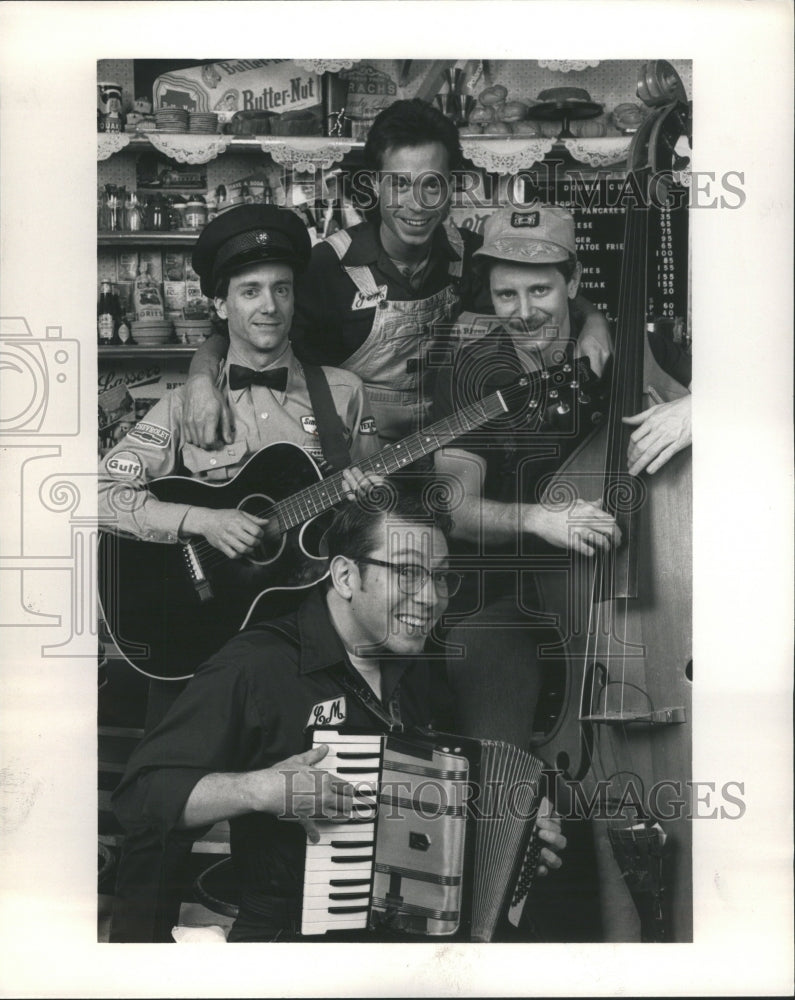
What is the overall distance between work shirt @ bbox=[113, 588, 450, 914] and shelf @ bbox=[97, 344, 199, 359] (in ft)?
2.66

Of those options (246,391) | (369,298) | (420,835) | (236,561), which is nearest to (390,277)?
(369,298)

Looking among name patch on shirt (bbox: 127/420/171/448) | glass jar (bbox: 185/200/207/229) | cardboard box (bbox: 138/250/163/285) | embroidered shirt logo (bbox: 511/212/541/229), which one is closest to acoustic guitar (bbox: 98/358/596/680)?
name patch on shirt (bbox: 127/420/171/448)

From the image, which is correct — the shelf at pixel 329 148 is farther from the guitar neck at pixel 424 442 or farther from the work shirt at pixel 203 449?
the guitar neck at pixel 424 442

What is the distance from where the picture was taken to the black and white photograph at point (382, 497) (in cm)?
316

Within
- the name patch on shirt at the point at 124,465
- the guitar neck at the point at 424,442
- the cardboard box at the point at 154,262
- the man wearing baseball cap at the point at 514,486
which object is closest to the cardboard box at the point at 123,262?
the cardboard box at the point at 154,262

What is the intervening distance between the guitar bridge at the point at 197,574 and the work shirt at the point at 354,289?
2.16 ft

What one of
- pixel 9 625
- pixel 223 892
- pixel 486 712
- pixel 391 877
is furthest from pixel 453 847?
pixel 9 625

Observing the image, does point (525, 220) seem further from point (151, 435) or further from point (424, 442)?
point (151, 435)

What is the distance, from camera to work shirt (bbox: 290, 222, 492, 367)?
10.5 feet

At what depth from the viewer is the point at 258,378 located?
319 centimetres

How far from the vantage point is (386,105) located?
3209 millimetres

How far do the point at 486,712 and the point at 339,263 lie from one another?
138cm

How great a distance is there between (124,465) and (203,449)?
241 millimetres

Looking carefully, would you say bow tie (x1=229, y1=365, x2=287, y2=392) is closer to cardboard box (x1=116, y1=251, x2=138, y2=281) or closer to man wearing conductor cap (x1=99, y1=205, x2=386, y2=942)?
man wearing conductor cap (x1=99, y1=205, x2=386, y2=942)
